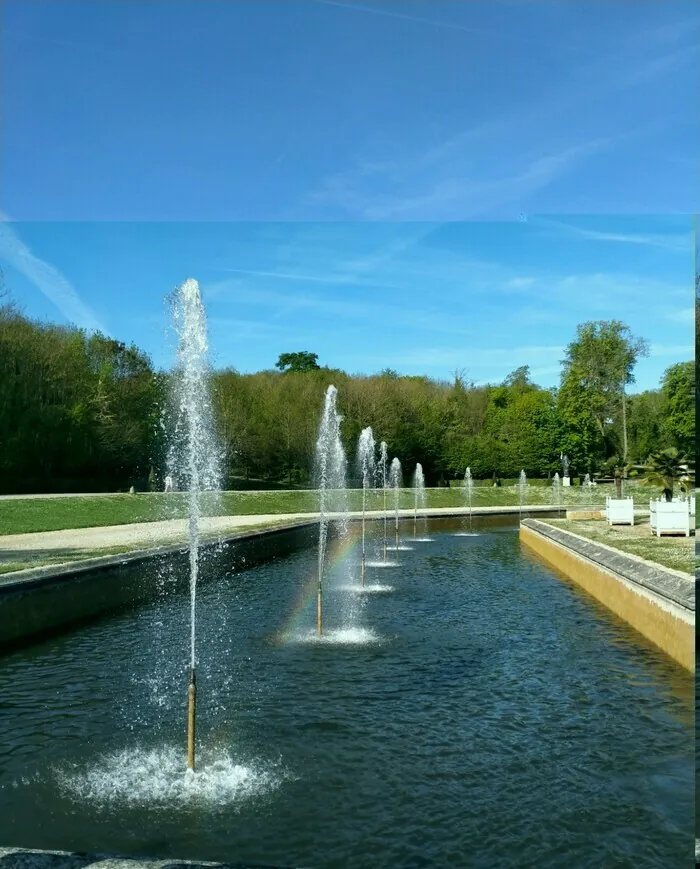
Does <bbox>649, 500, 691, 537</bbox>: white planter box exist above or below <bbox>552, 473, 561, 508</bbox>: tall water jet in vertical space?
above

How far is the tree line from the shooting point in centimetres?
3375

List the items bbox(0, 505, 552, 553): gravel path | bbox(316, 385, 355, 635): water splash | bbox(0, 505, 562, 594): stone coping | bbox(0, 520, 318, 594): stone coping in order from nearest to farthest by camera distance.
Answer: bbox(0, 520, 318, 594): stone coping → bbox(0, 505, 562, 594): stone coping → bbox(0, 505, 552, 553): gravel path → bbox(316, 385, 355, 635): water splash

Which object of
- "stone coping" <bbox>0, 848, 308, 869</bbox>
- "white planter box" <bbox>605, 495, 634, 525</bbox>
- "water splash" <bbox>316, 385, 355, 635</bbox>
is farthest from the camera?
"water splash" <bbox>316, 385, 355, 635</bbox>

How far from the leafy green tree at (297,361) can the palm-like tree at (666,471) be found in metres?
42.6

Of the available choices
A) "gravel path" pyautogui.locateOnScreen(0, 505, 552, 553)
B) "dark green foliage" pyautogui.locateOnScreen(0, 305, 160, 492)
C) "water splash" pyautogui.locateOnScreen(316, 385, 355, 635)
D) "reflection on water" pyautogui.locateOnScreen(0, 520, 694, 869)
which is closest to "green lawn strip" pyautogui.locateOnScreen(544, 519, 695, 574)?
"reflection on water" pyautogui.locateOnScreen(0, 520, 694, 869)

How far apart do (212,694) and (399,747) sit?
6.83ft

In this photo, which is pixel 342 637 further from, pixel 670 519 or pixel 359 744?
pixel 670 519

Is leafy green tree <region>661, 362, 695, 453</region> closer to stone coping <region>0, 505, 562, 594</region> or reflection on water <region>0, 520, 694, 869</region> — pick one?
reflection on water <region>0, 520, 694, 869</region>

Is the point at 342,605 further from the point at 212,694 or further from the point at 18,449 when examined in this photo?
the point at 18,449

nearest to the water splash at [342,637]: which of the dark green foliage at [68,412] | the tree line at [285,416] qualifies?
the tree line at [285,416]

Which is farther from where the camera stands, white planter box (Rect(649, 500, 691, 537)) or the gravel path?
white planter box (Rect(649, 500, 691, 537))

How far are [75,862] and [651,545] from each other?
12.4m

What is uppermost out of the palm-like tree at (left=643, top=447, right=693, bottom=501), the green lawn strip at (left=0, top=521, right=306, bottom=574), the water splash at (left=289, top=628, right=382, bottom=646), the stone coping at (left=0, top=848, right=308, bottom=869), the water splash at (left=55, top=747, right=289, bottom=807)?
the palm-like tree at (left=643, top=447, right=693, bottom=501)

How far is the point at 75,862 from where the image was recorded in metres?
3.44
